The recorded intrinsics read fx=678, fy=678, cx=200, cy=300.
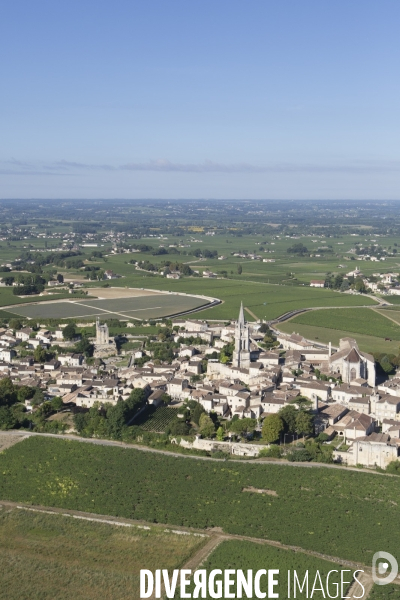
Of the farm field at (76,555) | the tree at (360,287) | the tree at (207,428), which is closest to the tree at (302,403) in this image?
the tree at (207,428)

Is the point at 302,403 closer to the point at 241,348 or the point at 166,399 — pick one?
A: the point at 166,399

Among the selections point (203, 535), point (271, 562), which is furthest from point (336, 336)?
point (271, 562)

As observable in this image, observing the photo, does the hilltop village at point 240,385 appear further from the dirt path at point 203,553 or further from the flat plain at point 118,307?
the flat plain at point 118,307

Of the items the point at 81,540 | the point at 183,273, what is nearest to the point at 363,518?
the point at 81,540

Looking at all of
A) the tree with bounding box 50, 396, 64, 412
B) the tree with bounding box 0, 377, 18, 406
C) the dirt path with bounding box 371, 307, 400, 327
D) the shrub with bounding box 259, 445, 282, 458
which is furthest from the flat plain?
the shrub with bounding box 259, 445, 282, 458

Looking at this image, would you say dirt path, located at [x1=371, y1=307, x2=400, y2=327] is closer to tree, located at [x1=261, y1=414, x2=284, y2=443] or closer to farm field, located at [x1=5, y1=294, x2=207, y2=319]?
farm field, located at [x1=5, y1=294, x2=207, y2=319]
